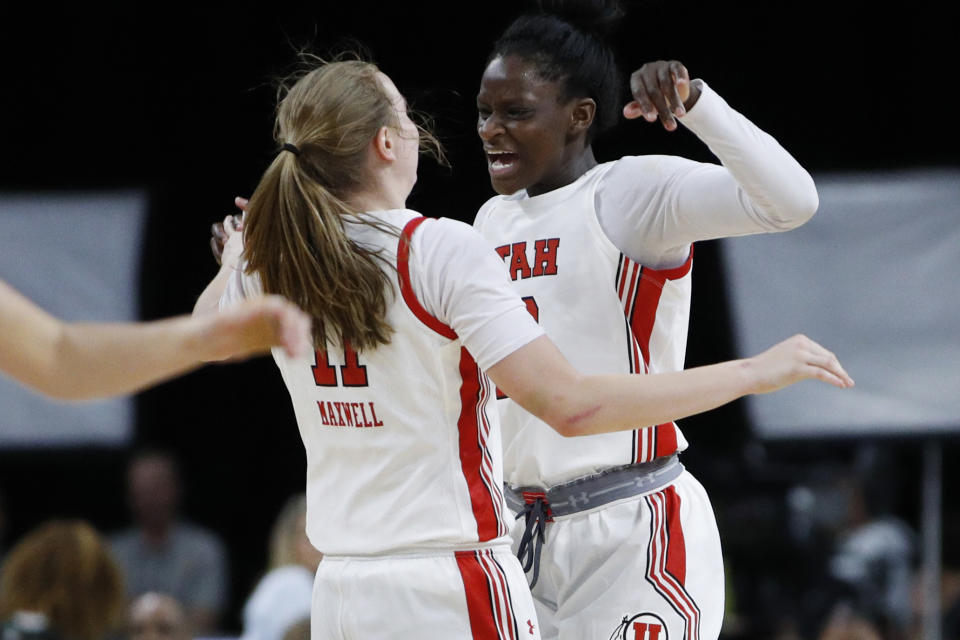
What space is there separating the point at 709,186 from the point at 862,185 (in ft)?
10.2

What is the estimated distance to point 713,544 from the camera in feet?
9.80

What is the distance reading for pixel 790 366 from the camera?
2.44 metres

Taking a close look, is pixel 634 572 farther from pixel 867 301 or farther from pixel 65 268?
pixel 65 268

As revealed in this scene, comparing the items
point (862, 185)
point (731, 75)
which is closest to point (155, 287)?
point (731, 75)

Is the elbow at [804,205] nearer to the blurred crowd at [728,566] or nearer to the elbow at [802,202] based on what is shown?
the elbow at [802,202]

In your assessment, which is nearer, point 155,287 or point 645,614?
point 645,614

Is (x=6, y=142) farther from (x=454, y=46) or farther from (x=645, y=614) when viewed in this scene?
(x=645, y=614)

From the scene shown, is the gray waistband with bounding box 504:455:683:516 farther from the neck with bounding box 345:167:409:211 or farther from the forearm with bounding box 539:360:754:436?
the neck with bounding box 345:167:409:211

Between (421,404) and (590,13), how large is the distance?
124cm

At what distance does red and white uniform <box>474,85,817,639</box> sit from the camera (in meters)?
2.87

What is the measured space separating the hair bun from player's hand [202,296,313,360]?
1.68 metres

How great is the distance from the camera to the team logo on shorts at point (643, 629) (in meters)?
2.86

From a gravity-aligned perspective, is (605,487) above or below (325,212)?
below

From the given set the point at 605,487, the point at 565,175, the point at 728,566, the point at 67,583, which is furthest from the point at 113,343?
the point at 728,566
